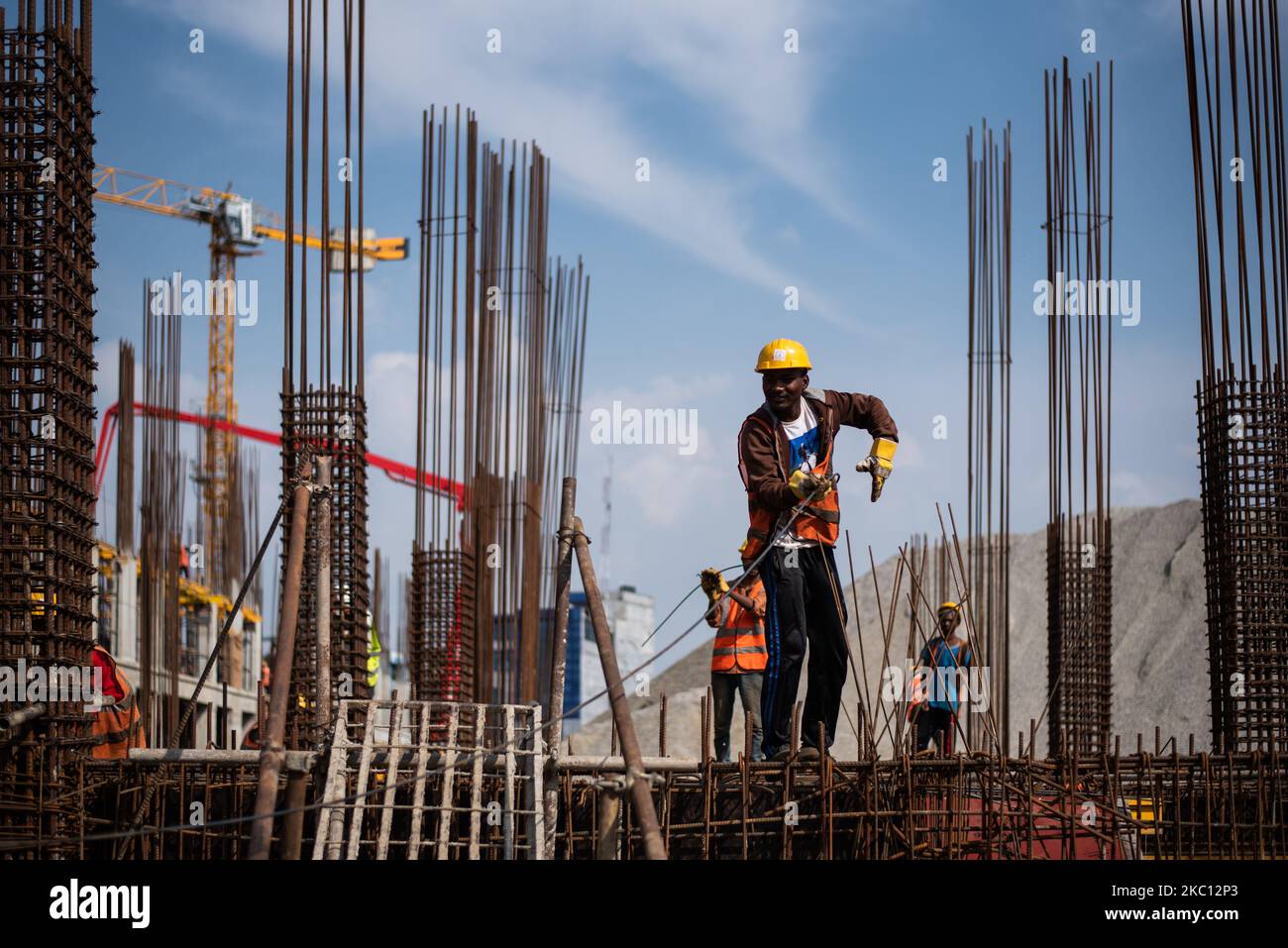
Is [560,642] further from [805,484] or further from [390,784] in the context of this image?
[805,484]

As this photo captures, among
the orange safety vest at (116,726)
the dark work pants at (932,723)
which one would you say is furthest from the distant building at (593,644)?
the orange safety vest at (116,726)

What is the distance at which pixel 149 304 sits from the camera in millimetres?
15391

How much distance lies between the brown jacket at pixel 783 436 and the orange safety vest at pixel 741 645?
1.49 meters

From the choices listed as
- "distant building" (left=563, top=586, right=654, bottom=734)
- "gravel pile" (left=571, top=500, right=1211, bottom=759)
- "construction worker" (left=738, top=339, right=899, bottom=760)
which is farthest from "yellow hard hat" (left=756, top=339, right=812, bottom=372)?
"distant building" (left=563, top=586, right=654, bottom=734)

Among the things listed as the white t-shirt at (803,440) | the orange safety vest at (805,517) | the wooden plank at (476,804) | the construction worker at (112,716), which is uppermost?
the white t-shirt at (803,440)

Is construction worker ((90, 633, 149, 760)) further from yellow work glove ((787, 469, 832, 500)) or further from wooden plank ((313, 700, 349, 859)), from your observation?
yellow work glove ((787, 469, 832, 500))

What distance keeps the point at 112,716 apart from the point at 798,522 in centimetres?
436

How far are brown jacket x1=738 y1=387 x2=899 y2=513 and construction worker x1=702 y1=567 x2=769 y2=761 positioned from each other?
1394 millimetres

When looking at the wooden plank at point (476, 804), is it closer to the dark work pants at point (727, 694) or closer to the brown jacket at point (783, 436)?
the brown jacket at point (783, 436)

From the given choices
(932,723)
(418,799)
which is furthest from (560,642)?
(932,723)

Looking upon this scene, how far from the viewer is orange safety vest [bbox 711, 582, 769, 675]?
8.25 meters

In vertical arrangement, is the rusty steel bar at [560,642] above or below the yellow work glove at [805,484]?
below

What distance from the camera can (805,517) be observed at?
6.73 m

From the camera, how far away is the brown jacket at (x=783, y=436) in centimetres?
670
